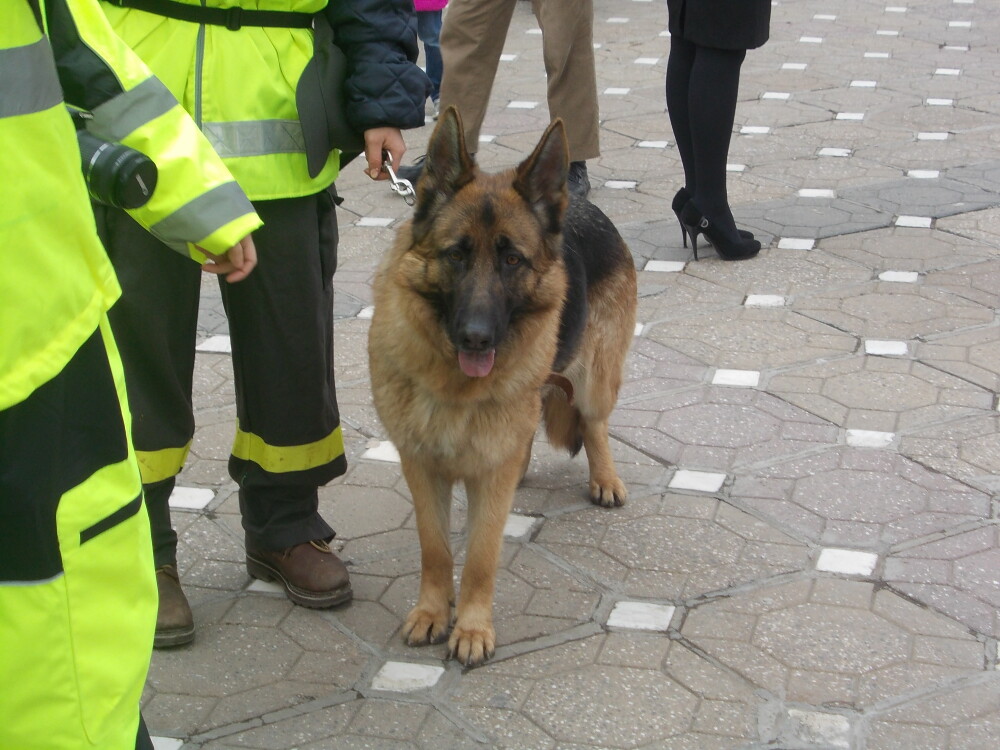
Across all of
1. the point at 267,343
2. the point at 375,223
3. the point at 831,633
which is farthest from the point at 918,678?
the point at 375,223

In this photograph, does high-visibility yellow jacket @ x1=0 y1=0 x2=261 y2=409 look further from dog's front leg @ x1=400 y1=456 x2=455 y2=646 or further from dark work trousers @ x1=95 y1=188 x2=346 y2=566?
dog's front leg @ x1=400 y1=456 x2=455 y2=646

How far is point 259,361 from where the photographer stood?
11.1 feet

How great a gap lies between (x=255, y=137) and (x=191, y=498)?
1.60m

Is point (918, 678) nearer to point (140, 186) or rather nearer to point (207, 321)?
point (140, 186)

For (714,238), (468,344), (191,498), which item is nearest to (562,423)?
(468,344)

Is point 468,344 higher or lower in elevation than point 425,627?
higher

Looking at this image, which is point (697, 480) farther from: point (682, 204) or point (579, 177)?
point (579, 177)

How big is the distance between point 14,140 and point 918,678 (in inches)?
104

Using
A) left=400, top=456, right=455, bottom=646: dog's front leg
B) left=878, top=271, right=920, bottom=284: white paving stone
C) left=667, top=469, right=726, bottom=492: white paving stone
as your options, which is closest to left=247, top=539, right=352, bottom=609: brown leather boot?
left=400, top=456, right=455, bottom=646: dog's front leg

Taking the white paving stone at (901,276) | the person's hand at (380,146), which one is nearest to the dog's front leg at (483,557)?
the person's hand at (380,146)

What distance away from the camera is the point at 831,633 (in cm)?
342

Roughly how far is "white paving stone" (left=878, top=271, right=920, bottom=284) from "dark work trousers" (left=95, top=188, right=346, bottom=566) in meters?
3.56

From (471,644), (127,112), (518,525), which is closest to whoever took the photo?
(127,112)

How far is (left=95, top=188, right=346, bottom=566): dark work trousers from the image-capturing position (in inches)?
125
